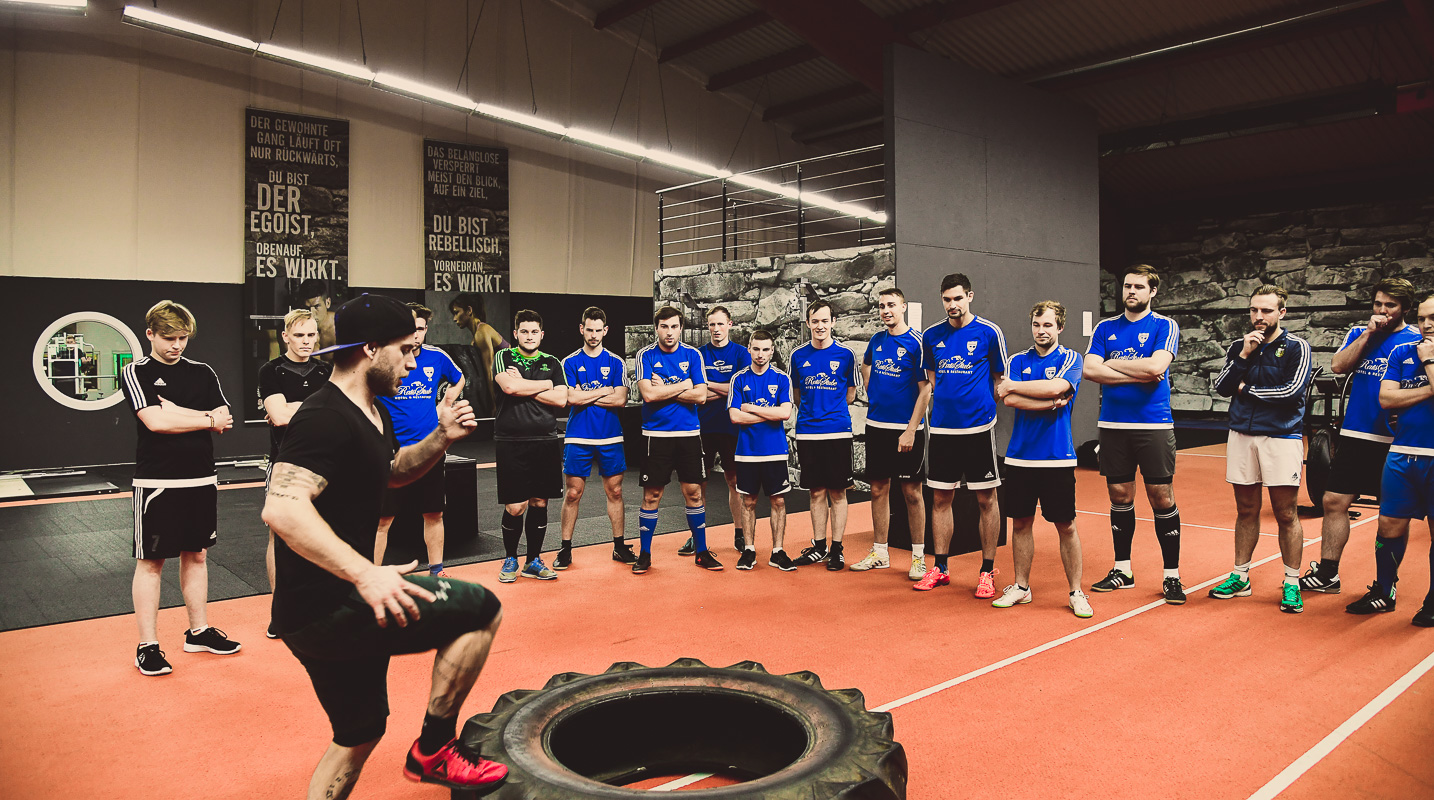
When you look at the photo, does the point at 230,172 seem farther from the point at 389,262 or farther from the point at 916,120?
the point at 916,120

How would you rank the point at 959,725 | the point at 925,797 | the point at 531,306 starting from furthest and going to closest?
the point at 531,306 < the point at 959,725 < the point at 925,797

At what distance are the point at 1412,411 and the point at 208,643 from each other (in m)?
6.02

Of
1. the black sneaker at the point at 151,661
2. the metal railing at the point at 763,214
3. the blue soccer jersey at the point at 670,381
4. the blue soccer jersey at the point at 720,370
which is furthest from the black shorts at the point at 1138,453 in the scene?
the metal railing at the point at 763,214

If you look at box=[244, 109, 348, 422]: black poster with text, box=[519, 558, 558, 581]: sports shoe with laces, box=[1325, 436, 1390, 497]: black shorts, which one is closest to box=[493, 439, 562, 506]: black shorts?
box=[519, 558, 558, 581]: sports shoe with laces

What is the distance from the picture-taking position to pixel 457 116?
1289 centimetres

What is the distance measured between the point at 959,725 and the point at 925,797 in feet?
1.89

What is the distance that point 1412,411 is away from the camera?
13.0 ft

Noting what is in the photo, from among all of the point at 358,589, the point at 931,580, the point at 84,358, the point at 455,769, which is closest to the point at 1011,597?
the point at 931,580

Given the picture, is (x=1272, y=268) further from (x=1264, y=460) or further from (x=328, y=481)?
(x=328, y=481)

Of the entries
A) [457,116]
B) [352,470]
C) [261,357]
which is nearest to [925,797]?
[352,470]

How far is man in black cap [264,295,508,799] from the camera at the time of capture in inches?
71.2

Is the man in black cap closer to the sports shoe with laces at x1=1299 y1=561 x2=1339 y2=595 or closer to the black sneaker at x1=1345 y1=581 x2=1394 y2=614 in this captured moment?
the black sneaker at x1=1345 y1=581 x2=1394 y2=614

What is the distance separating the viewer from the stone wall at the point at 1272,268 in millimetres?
13555

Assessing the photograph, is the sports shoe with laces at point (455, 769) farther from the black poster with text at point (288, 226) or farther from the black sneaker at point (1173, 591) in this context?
the black poster with text at point (288, 226)
